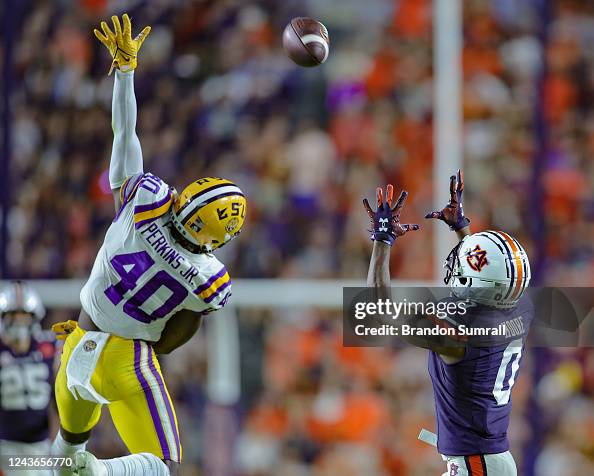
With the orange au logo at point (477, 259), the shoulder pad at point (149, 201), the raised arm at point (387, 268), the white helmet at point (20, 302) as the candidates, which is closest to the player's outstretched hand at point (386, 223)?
the raised arm at point (387, 268)

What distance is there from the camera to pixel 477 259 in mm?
5391

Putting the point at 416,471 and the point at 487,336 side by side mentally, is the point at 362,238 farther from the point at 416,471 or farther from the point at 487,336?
the point at 487,336

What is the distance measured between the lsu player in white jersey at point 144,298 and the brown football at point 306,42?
1.22m

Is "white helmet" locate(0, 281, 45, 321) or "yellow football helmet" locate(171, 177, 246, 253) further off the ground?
"yellow football helmet" locate(171, 177, 246, 253)

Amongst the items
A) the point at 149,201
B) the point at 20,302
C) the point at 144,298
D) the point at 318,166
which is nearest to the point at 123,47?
the point at 149,201

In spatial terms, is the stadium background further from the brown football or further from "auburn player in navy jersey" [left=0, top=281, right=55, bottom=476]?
the brown football

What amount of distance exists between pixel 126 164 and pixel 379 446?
3.81 meters

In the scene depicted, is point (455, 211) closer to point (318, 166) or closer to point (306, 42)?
point (306, 42)

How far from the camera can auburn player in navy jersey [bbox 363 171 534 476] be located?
534 centimetres

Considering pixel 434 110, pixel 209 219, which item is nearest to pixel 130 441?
pixel 209 219

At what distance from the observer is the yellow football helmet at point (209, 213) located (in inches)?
219

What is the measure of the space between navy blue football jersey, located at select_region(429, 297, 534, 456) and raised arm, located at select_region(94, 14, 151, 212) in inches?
66.9

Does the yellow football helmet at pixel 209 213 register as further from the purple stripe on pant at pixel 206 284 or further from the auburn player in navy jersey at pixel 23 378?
the auburn player in navy jersey at pixel 23 378

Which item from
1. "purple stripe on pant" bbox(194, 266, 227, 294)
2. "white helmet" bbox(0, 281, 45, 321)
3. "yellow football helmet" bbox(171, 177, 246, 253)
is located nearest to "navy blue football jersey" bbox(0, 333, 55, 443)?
"white helmet" bbox(0, 281, 45, 321)
